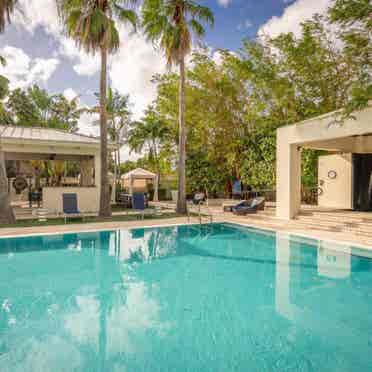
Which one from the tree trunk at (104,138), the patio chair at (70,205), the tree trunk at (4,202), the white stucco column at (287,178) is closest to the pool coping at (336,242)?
the white stucco column at (287,178)

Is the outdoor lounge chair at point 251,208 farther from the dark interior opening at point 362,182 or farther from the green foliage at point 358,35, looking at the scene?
the green foliage at point 358,35

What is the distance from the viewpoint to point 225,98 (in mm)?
21391

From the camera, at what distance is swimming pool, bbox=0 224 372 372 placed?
11.6 ft

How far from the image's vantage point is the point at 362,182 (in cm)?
1409

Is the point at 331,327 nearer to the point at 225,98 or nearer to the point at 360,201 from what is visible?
the point at 360,201

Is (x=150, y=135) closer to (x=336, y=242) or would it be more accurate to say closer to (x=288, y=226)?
(x=288, y=226)

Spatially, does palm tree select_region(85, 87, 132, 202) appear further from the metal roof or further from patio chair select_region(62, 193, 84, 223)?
patio chair select_region(62, 193, 84, 223)

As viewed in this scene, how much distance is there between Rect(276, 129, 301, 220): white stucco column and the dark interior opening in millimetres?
3293

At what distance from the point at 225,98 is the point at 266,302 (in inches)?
720

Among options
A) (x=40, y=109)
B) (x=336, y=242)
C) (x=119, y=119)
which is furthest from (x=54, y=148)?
(x=40, y=109)

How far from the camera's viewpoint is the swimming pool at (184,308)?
3.52 m

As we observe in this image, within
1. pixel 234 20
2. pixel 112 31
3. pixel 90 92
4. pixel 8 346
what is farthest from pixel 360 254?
pixel 90 92

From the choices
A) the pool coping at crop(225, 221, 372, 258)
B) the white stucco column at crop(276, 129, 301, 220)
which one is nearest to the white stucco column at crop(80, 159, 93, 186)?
the white stucco column at crop(276, 129, 301, 220)

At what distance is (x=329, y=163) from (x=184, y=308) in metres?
13.3
